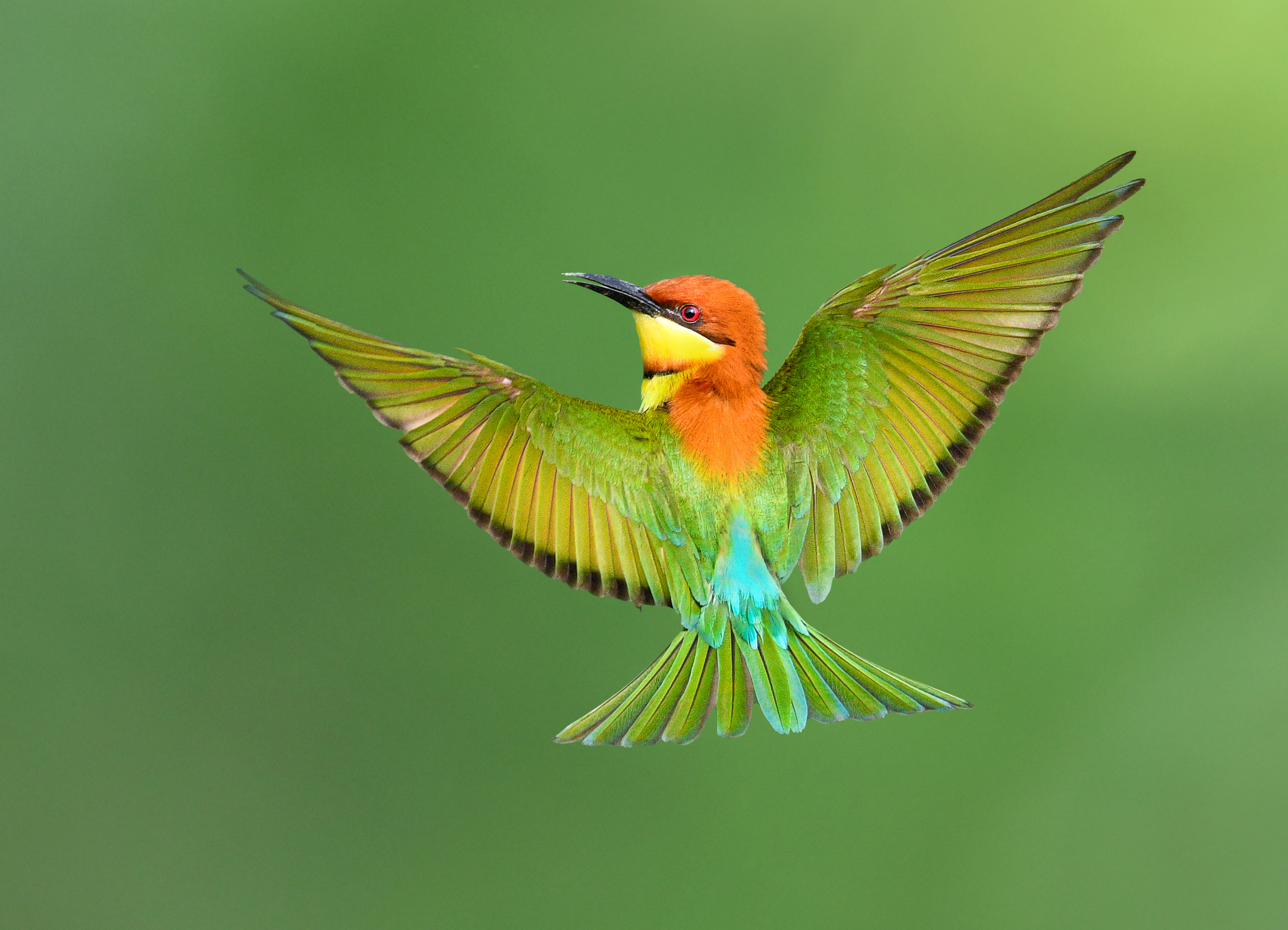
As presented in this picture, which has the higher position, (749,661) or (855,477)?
(855,477)

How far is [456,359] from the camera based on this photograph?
0.81 meters

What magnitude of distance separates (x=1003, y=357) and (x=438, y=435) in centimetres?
46

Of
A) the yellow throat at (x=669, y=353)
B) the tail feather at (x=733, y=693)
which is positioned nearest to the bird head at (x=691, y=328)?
the yellow throat at (x=669, y=353)

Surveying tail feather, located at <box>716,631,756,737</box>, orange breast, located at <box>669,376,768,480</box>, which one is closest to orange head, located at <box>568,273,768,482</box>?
orange breast, located at <box>669,376,768,480</box>

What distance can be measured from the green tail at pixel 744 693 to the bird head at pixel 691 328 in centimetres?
Answer: 21

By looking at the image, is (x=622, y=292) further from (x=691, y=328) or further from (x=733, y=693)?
(x=733, y=693)

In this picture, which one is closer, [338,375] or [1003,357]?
[338,375]

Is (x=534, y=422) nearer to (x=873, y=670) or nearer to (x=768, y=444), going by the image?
(x=768, y=444)

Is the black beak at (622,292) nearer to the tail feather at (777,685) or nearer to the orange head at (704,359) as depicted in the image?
the orange head at (704,359)

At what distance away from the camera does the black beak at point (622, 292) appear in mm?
826

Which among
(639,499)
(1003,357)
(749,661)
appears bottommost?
(749,661)

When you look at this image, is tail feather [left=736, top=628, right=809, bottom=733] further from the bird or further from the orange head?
the orange head

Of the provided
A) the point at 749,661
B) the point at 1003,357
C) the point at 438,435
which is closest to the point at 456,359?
the point at 438,435

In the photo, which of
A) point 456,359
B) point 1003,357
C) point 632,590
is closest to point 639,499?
point 632,590
